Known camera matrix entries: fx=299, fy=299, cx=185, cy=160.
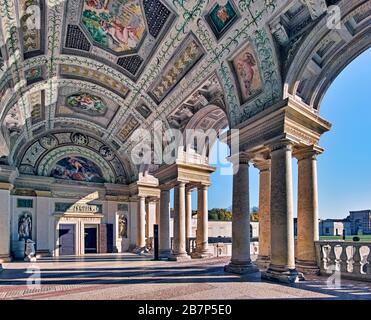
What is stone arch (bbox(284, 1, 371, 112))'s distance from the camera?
27.8ft

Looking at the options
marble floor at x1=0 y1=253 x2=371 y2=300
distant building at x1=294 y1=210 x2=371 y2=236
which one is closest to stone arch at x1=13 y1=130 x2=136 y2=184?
marble floor at x1=0 y1=253 x2=371 y2=300

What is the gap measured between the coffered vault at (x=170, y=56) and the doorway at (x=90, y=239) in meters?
7.74

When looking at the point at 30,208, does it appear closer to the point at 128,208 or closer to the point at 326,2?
the point at 128,208

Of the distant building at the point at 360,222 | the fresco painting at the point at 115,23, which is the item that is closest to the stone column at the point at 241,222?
the fresco painting at the point at 115,23

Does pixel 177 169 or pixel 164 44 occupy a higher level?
pixel 164 44

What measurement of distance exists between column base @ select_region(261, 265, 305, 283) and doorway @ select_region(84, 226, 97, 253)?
55.3ft

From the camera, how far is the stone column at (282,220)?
28.5ft

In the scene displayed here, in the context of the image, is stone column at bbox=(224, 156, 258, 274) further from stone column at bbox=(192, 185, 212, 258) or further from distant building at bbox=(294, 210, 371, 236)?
distant building at bbox=(294, 210, 371, 236)

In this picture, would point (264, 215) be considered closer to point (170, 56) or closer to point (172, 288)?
point (172, 288)

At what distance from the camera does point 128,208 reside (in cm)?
2409

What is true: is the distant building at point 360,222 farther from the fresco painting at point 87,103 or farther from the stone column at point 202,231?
the fresco painting at point 87,103

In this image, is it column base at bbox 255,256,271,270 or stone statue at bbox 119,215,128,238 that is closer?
column base at bbox 255,256,271,270
